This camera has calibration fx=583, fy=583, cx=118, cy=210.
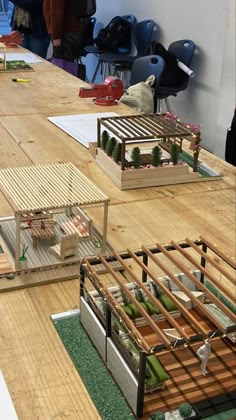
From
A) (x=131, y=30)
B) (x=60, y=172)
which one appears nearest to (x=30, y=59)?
(x=131, y=30)

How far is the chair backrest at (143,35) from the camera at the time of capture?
543cm

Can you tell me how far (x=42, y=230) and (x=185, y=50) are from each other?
3.72m

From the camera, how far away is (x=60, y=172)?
5.04 ft

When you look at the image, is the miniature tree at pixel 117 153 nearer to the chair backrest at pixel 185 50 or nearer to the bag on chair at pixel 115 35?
the chair backrest at pixel 185 50

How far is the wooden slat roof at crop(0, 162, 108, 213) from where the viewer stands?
4.29ft

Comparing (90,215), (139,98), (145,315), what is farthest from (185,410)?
(139,98)

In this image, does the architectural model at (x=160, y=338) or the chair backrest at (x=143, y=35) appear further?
the chair backrest at (x=143, y=35)

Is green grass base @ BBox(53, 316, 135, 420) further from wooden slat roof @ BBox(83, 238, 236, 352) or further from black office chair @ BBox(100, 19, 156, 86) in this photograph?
black office chair @ BBox(100, 19, 156, 86)

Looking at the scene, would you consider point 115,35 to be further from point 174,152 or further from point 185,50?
point 174,152

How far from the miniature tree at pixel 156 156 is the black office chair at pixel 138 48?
141 inches

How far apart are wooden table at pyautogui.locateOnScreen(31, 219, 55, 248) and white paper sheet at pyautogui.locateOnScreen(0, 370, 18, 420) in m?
0.49

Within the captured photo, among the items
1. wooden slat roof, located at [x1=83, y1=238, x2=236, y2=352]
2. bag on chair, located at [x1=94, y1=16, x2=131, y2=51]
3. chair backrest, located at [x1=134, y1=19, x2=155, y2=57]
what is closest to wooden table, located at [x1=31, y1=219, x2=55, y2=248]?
wooden slat roof, located at [x1=83, y1=238, x2=236, y2=352]

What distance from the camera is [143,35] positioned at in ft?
18.0

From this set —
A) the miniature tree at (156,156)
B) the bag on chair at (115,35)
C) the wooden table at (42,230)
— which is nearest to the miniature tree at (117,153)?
the miniature tree at (156,156)
